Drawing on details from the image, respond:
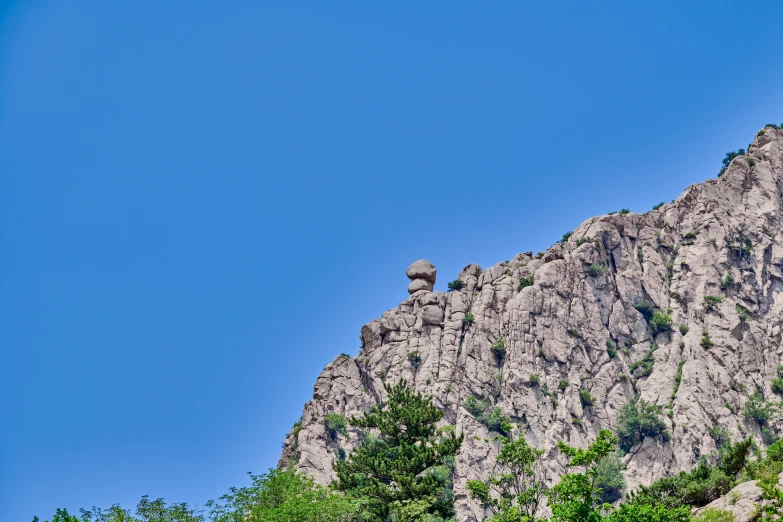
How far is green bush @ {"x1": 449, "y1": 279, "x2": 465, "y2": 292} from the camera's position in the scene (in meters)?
110

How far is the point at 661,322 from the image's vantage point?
101375mm

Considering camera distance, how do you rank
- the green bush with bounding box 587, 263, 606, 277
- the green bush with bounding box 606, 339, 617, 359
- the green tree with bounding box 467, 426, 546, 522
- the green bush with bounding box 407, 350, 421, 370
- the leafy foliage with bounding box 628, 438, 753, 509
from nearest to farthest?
the green tree with bounding box 467, 426, 546, 522
the leafy foliage with bounding box 628, 438, 753, 509
the green bush with bounding box 407, 350, 421, 370
the green bush with bounding box 606, 339, 617, 359
the green bush with bounding box 587, 263, 606, 277

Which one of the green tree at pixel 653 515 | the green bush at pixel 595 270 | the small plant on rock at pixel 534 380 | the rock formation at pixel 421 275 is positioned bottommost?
the green tree at pixel 653 515

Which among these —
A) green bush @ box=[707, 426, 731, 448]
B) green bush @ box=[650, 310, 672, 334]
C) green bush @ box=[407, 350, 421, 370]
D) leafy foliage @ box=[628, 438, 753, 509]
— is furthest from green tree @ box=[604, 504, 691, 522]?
green bush @ box=[650, 310, 672, 334]

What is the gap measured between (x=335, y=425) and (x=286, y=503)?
47.5m

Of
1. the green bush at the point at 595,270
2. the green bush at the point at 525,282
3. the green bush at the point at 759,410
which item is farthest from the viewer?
the green bush at the point at 595,270

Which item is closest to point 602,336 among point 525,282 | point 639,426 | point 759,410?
point 525,282

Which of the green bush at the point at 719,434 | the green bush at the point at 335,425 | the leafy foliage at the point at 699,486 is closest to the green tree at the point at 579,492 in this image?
the leafy foliage at the point at 699,486

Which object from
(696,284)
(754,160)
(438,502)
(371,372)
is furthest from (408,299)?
(438,502)

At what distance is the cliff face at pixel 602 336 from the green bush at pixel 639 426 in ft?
2.97

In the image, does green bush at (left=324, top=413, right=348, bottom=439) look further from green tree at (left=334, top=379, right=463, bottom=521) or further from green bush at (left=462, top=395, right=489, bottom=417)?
green tree at (left=334, top=379, right=463, bottom=521)

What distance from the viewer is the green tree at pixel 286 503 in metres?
46.2

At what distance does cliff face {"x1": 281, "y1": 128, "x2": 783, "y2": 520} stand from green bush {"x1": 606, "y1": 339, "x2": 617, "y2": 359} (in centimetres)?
34

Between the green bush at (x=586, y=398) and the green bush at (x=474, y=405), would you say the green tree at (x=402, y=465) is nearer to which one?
the green bush at (x=474, y=405)
